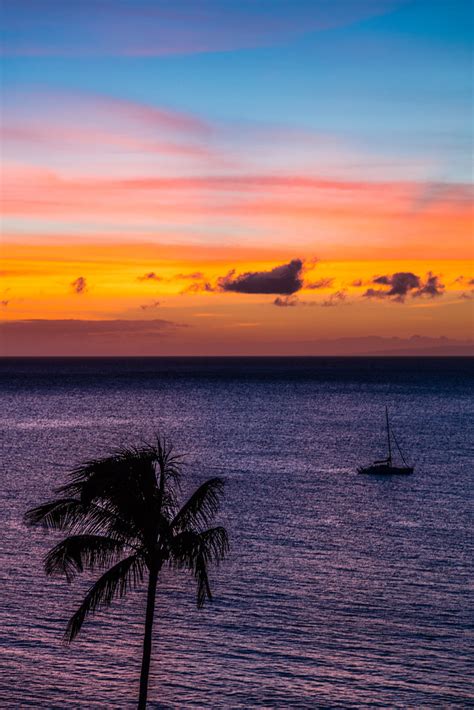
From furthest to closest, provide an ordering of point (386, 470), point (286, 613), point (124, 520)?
point (386, 470) → point (286, 613) → point (124, 520)

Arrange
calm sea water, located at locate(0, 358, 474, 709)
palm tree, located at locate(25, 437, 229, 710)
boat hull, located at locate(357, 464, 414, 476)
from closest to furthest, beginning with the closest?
1. palm tree, located at locate(25, 437, 229, 710)
2. calm sea water, located at locate(0, 358, 474, 709)
3. boat hull, located at locate(357, 464, 414, 476)

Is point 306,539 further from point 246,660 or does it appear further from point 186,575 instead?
point 246,660

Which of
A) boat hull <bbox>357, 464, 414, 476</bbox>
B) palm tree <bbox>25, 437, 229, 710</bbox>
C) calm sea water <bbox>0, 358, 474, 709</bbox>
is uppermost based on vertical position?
palm tree <bbox>25, 437, 229, 710</bbox>

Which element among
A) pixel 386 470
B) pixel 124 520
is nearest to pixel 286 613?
pixel 124 520

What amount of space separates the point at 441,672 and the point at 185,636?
Result: 12693mm

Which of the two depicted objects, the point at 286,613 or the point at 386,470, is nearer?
the point at 286,613

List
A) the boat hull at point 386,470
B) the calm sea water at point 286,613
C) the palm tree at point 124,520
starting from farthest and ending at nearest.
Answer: the boat hull at point 386,470 → the calm sea water at point 286,613 → the palm tree at point 124,520

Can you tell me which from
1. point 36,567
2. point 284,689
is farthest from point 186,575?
point 284,689

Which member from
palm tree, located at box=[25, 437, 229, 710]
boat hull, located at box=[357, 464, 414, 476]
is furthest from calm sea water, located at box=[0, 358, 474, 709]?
palm tree, located at box=[25, 437, 229, 710]

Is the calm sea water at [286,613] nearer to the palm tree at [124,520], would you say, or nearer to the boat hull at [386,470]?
the boat hull at [386,470]

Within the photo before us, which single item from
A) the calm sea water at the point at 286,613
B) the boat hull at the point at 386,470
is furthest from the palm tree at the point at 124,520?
the boat hull at the point at 386,470

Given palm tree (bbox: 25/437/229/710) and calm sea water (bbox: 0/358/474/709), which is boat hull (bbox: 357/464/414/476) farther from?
palm tree (bbox: 25/437/229/710)

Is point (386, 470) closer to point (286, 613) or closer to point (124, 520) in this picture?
point (286, 613)

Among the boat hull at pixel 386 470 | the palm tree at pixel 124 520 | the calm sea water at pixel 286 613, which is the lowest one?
the calm sea water at pixel 286 613
